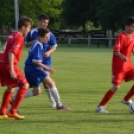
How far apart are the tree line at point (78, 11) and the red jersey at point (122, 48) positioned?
5061cm

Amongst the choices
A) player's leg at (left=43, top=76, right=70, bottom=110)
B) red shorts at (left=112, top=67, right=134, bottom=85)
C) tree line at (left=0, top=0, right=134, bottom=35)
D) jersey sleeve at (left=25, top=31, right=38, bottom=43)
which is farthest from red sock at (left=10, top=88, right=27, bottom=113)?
tree line at (left=0, top=0, right=134, bottom=35)

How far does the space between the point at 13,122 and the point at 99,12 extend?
186 feet

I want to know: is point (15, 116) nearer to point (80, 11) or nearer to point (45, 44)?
point (45, 44)

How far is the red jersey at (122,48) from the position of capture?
10.4m

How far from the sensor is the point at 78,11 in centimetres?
7238

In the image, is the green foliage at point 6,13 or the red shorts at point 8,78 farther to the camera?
the green foliage at point 6,13

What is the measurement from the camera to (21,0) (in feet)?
248

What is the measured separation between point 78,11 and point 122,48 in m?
62.2

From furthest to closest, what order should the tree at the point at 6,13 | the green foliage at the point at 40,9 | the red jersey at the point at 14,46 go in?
the green foliage at the point at 40,9 → the tree at the point at 6,13 → the red jersey at the point at 14,46

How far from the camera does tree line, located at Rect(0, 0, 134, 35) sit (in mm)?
62844

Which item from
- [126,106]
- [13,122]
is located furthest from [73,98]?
[13,122]

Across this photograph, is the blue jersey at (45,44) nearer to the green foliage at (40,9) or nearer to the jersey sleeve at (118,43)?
the jersey sleeve at (118,43)

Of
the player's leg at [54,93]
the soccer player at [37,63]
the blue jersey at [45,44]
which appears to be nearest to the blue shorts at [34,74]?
the soccer player at [37,63]

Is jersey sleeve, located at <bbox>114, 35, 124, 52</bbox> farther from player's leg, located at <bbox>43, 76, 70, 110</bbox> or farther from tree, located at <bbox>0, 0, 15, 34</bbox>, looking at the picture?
tree, located at <bbox>0, 0, 15, 34</bbox>
